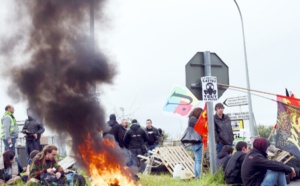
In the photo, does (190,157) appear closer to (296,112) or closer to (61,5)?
(296,112)

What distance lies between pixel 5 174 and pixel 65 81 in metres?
2.67

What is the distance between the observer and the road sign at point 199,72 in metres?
8.05

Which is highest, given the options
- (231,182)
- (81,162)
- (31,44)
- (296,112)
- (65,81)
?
(31,44)

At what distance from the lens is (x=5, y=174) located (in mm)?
8914

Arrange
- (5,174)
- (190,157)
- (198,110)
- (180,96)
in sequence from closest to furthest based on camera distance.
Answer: (5,174), (198,110), (190,157), (180,96)

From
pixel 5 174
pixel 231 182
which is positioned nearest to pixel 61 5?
pixel 5 174

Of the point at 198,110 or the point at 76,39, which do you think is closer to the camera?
the point at 76,39

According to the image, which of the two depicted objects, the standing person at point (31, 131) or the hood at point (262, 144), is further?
the standing person at point (31, 131)

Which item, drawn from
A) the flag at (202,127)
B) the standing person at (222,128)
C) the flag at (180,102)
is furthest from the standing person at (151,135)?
the flag at (202,127)

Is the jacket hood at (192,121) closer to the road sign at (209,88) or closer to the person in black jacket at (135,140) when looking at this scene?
the road sign at (209,88)

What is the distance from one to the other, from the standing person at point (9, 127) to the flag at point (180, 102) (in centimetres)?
637

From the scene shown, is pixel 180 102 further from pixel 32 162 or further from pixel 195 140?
pixel 32 162

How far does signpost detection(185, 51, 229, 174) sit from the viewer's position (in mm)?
7992

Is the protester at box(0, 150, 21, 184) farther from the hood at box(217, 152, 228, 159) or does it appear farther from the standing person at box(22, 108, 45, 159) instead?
the hood at box(217, 152, 228, 159)
